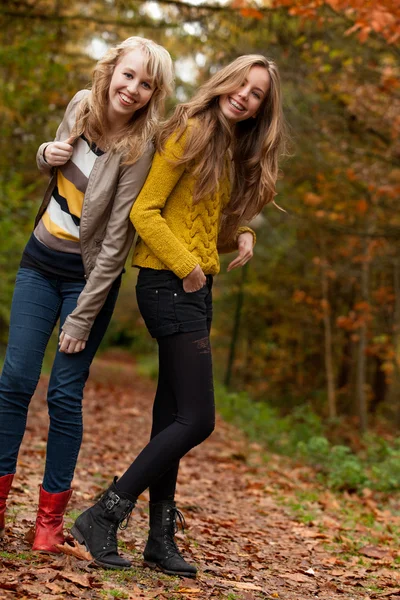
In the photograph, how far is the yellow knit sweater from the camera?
317cm

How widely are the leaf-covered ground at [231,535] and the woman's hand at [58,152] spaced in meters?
1.72

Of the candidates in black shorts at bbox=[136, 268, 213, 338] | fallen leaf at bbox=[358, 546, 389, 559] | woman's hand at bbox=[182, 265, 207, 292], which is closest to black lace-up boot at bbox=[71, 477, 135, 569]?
black shorts at bbox=[136, 268, 213, 338]

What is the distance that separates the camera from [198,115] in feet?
10.9

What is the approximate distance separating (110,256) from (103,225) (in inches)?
6.3

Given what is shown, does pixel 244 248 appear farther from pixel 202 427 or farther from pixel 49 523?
pixel 49 523

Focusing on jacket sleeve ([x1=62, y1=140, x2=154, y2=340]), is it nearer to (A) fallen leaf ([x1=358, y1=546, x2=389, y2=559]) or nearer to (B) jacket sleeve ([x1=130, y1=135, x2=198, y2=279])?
(B) jacket sleeve ([x1=130, y1=135, x2=198, y2=279])

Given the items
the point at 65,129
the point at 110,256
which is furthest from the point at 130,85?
the point at 110,256

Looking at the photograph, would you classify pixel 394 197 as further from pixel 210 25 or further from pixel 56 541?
pixel 56 541

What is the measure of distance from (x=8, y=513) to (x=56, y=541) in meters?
0.82

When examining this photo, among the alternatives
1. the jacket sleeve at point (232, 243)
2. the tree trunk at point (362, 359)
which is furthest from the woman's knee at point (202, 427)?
the tree trunk at point (362, 359)

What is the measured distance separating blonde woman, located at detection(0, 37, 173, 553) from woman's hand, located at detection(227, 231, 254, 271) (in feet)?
1.92

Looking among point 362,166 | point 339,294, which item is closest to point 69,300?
point 362,166

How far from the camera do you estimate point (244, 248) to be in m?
3.71

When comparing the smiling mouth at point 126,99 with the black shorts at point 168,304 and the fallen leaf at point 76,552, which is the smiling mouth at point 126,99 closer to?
the black shorts at point 168,304
